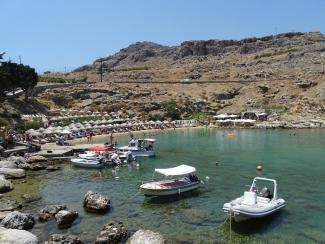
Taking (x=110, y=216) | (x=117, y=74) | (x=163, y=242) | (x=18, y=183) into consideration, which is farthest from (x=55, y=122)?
(x=117, y=74)

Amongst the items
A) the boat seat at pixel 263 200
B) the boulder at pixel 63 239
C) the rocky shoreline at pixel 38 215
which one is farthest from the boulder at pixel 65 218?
the boat seat at pixel 263 200

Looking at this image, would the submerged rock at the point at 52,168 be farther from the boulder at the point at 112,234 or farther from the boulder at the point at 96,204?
the boulder at the point at 112,234

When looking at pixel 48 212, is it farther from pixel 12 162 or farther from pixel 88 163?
pixel 88 163

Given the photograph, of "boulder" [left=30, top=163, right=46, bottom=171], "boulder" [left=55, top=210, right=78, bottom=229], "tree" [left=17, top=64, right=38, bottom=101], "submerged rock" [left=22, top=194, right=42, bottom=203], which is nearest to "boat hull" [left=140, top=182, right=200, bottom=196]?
"boulder" [left=55, top=210, right=78, bottom=229]

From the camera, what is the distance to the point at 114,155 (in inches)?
2430

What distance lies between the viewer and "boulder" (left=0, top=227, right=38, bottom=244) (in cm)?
2627

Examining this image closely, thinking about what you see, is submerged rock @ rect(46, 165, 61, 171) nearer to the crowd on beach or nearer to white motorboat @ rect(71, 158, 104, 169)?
white motorboat @ rect(71, 158, 104, 169)

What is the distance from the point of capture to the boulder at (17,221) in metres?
32.0

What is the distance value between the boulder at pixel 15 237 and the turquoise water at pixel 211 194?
3.65 meters

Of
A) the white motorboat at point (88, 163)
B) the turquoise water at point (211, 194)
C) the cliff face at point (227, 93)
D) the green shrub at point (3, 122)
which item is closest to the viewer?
the turquoise water at point (211, 194)

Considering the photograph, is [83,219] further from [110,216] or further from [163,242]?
[163,242]

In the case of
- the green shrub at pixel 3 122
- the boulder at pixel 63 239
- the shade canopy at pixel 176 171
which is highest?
the green shrub at pixel 3 122

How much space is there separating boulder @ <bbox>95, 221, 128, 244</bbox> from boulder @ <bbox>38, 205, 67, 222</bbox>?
20.1ft

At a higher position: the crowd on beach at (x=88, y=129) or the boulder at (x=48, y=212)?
the crowd on beach at (x=88, y=129)
